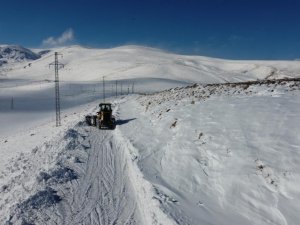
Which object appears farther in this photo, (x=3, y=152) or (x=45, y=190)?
(x=3, y=152)

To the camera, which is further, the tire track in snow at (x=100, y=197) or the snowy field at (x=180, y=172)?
the tire track in snow at (x=100, y=197)

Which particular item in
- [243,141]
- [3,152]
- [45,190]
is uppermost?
[243,141]

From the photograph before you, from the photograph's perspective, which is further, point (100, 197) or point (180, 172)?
point (180, 172)

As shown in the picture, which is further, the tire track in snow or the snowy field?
the tire track in snow

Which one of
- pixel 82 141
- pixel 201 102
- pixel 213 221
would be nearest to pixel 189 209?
pixel 213 221

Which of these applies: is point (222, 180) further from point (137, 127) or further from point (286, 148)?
point (137, 127)

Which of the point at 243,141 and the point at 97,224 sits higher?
the point at 243,141

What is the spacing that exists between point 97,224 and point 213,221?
142 inches

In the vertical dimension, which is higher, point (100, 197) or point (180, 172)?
point (180, 172)

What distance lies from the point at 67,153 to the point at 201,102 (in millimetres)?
11244

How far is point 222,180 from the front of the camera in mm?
13391

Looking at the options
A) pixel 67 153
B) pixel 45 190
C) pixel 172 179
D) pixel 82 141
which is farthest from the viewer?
pixel 82 141

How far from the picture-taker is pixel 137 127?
2847 centimetres

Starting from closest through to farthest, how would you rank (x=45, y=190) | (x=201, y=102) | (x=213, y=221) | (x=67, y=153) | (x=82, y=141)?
(x=213, y=221), (x=45, y=190), (x=67, y=153), (x=82, y=141), (x=201, y=102)
